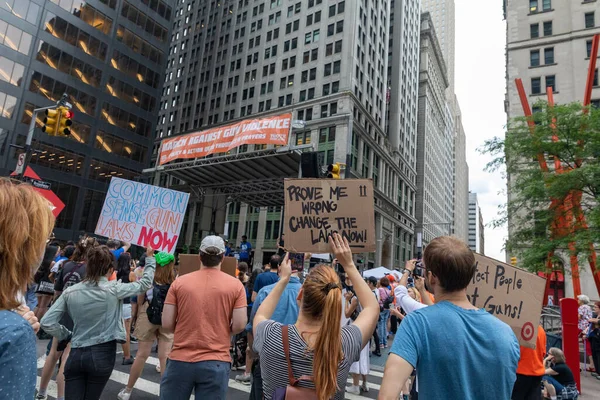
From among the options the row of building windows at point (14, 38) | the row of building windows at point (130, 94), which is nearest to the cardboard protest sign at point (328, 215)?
the row of building windows at point (14, 38)

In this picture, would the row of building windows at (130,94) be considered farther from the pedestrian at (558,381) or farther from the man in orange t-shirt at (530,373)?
the man in orange t-shirt at (530,373)

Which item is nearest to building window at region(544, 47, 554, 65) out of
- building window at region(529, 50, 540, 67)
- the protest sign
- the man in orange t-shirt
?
building window at region(529, 50, 540, 67)

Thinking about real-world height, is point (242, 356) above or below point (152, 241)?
below

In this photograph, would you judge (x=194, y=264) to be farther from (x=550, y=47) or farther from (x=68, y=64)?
(x=550, y=47)

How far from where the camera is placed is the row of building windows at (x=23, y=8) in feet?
115

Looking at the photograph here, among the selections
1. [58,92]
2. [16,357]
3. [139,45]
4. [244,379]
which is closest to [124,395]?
[244,379]

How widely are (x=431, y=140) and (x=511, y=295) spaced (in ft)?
313

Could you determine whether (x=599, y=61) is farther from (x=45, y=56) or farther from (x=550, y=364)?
(x=45, y=56)

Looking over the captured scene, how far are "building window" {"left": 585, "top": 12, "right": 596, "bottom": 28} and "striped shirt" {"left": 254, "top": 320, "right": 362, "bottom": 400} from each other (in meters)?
49.2

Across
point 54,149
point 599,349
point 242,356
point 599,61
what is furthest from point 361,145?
point 242,356

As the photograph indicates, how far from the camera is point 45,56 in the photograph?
38.5 m

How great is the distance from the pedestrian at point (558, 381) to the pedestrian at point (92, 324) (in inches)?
258

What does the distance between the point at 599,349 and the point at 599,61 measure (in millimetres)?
37231

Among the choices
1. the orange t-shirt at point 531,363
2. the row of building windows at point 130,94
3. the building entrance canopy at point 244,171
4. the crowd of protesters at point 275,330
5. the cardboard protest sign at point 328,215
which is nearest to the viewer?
the crowd of protesters at point 275,330
